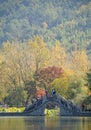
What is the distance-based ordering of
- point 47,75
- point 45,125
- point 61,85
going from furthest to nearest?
1. point 47,75
2. point 61,85
3. point 45,125

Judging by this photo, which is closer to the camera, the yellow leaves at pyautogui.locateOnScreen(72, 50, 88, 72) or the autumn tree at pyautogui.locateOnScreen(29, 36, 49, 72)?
the autumn tree at pyautogui.locateOnScreen(29, 36, 49, 72)

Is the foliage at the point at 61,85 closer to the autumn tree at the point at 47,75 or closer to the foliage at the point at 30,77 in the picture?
the foliage at the point at 30,77

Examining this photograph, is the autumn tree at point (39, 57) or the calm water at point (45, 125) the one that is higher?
the autumn tree at point (39, 57)

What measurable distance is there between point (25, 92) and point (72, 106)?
20.7 meters

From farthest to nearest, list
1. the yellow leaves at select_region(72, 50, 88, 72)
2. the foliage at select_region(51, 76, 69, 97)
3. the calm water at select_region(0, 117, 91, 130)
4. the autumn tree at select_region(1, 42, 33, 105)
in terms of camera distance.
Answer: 1. the yellow leaves at select_region(72, 50, 88, 72)
2. the autumn tree at select_region(1, 42, 33, 105)
3. the foliage at select_region(51, 76, 69, 97)
4. the calm water at select_region(0, 117, 91, 130)

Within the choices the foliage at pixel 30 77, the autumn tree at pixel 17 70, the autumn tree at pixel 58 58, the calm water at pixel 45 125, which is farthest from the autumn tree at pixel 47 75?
the calm water at pixel 45 125

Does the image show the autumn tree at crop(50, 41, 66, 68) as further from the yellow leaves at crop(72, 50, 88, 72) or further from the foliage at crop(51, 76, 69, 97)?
the foliage at crop(51, 76, 69, 97)

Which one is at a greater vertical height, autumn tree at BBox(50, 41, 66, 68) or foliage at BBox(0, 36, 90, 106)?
autumn tree at BBox(50, 41, 66, 68)

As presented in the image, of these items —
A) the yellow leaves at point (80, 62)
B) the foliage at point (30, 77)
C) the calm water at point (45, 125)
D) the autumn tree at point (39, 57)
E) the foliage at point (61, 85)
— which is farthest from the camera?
the yellow leaves at point (80, 62)

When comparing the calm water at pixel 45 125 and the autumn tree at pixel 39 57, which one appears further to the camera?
the autumn tree at pixel 39 57

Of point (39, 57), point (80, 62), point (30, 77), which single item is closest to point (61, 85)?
point (30, 77)

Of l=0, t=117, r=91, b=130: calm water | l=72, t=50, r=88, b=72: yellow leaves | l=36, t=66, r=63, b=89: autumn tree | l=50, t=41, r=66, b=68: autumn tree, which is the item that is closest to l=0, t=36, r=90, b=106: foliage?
l=36, t=66, r=63, b=89: autumn tree

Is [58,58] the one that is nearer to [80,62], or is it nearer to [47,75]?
[80,62]

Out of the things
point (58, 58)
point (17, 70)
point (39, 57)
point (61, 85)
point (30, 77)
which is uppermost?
point (58, 58)
